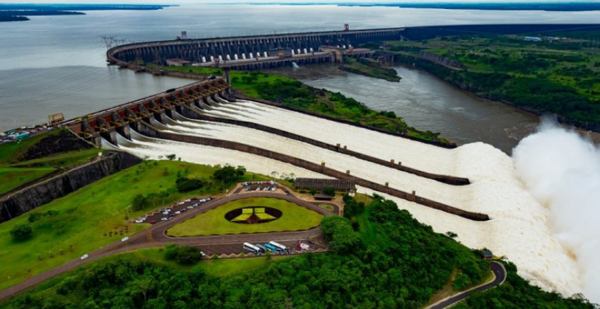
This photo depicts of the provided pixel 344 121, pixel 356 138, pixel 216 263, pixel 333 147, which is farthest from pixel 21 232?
pixel 344 121

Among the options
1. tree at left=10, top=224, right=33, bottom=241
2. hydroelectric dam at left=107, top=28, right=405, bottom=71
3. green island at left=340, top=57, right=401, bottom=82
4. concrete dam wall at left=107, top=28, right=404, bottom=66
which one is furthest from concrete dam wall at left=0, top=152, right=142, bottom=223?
green island at left=340, top=57, right=401, bottom=82

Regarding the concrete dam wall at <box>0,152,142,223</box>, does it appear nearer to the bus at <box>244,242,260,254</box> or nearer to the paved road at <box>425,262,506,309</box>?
the bus at <box>244,242,260,254</box>

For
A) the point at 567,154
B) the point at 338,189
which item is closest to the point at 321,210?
the point at 338,189

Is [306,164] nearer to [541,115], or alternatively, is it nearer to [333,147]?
[333,147]

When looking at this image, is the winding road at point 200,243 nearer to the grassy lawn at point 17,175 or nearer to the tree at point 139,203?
the tree at point 139,203

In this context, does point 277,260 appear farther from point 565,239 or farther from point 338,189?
point 565,239
